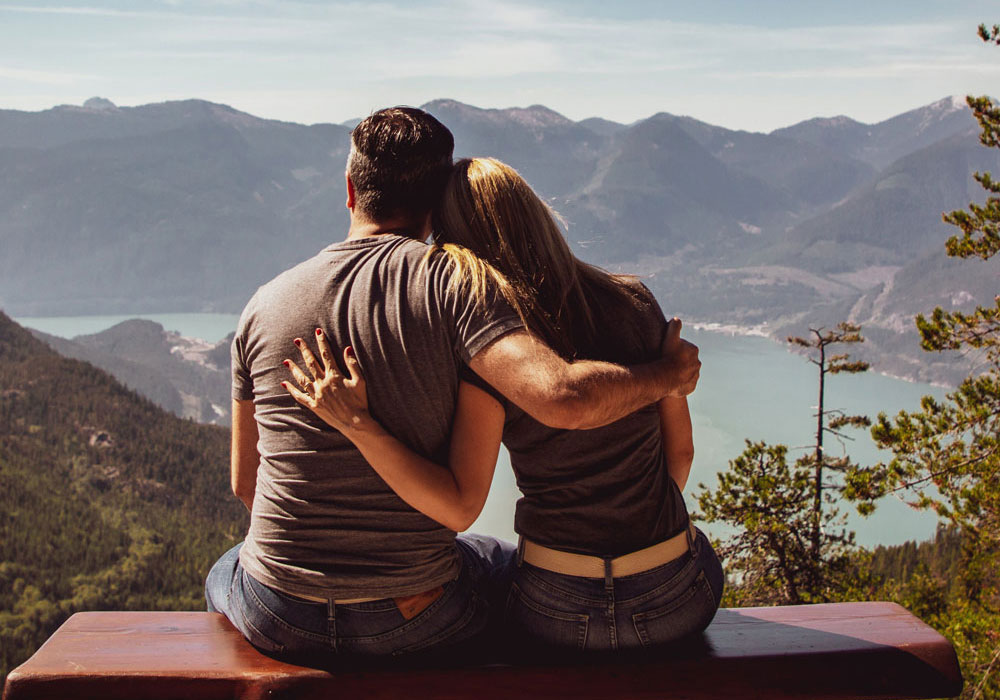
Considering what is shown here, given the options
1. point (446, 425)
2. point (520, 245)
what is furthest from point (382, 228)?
point (446, 425)

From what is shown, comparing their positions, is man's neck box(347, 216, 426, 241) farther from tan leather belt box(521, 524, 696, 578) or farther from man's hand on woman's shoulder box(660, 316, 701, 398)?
tan leather belt box(521, 524, 696, 578)

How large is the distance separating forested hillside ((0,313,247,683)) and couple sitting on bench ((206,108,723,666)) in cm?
6766

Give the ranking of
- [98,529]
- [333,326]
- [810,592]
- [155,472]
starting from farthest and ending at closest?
[155,472] < [98,529] < [810,592] < [333,326]

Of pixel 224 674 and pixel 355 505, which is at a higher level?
pixel 355 505

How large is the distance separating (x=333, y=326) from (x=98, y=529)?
88651 millimetres

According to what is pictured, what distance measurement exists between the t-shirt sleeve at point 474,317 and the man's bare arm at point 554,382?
2 centimetres

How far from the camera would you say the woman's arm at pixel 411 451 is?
1.69 meters

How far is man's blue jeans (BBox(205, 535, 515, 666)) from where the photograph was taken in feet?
6.08

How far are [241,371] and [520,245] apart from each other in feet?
2.38

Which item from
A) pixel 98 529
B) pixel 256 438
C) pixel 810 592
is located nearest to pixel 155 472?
pixel 98 529

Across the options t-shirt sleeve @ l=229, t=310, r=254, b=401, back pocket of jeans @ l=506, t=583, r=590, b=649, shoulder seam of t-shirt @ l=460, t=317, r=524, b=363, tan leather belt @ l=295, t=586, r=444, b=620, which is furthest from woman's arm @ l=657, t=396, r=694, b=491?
t-shirt sleeve @ l=229, t=310, r=254, b=401

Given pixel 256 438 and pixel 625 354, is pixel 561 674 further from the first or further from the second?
pixel 256 438

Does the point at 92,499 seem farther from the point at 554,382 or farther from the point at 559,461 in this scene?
the point at 554,382

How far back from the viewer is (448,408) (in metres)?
1.80
